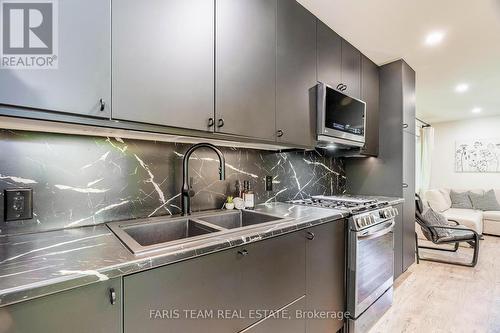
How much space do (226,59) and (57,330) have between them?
1.31 meters

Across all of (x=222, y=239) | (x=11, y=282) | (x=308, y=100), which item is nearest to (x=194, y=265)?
(x=222, y=239)

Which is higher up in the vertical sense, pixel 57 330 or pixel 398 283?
pixel 57 330

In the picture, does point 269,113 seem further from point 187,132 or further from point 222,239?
point 222,239

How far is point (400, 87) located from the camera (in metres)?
2.71

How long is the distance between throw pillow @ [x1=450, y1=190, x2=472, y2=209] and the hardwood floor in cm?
197

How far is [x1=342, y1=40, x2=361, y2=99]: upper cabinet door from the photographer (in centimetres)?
227

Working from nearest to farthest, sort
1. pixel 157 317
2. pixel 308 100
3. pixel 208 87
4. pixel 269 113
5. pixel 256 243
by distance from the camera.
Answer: pixel 157 317
pixel 256 243
pixel 208 87
pixel 269 113
pixel 308 100

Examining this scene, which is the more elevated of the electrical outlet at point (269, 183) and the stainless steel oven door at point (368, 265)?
the electrical outlet at point (269, 183)

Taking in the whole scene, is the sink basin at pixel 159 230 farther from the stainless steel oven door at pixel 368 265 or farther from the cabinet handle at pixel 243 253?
the stainless steel oven door at pixel 368 265

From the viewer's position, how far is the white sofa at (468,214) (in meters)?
4.05

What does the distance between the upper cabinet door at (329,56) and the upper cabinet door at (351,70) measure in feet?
0.26

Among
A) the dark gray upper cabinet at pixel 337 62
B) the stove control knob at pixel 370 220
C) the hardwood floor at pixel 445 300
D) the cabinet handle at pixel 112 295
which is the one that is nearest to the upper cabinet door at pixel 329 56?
the dark gray upper cabinet at pixel 337 62

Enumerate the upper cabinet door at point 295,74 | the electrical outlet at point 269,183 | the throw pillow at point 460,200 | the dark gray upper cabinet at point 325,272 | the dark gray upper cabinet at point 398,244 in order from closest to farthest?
the dark gray upper cabinet at point 325,272
the upper cabinet door at point 295,74
the electrical outlet at point 269,183
the dark gray upper cabinet at point 398,244
the throw pillow at point 460,200

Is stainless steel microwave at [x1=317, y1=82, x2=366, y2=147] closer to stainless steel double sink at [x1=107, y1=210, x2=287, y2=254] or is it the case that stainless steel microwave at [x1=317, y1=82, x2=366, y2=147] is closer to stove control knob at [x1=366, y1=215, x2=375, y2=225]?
stove control knob at [x1=366, y1=215, x2=375, y2=225]
